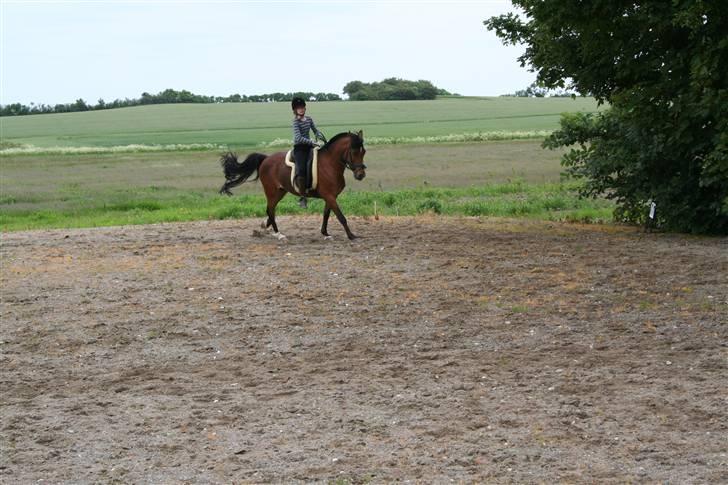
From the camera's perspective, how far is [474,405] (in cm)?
782

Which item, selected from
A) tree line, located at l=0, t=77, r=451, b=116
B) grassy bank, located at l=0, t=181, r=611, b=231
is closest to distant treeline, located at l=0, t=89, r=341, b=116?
tree line, located at l=0, t=77, r=451, b=116

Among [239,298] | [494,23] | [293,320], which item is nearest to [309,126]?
[494,23]

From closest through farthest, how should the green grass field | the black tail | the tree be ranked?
the tree → the black tail → the green grass field

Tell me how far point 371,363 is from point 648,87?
7.98 metres

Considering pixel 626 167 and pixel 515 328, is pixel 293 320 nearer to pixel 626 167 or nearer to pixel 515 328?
pixel 515 328

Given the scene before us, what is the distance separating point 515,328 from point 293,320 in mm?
2423

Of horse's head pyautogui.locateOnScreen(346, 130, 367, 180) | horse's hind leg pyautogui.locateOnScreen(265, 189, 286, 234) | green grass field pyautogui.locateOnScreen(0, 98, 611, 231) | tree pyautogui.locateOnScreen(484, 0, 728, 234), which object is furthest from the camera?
green grass field pyautogui.locateOnScreen(0, 98, 611, 231)

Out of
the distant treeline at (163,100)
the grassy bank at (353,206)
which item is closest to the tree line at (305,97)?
the distant treeline at (163,100)

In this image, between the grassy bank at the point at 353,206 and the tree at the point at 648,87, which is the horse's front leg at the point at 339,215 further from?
the tree at the point at 648,87

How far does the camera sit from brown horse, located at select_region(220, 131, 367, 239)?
16.1 meters

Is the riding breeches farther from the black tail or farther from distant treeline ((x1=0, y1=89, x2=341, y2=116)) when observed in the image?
distant treeline ((x1=0, y1=89, x2=341, y2=116))

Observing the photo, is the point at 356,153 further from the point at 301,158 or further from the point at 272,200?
the point at 272,200

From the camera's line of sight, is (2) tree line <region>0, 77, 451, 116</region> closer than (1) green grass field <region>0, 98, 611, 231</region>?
No

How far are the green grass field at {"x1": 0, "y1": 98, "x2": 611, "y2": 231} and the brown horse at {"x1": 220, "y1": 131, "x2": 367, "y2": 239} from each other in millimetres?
4281
